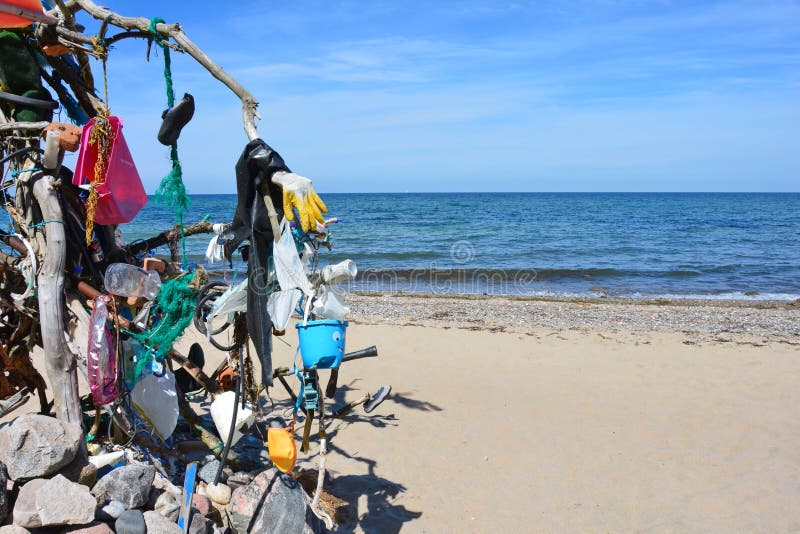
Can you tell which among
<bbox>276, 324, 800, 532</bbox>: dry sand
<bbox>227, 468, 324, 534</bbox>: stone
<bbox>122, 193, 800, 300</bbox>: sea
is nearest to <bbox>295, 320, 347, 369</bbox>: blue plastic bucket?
<bbox>227, 468, 324, 534</bbox>: stone

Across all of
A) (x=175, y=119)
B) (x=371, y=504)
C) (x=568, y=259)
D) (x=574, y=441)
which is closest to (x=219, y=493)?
(x=371, y=504)

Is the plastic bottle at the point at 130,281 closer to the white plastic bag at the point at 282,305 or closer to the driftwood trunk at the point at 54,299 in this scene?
the driftwood trunk at the point at 54,299

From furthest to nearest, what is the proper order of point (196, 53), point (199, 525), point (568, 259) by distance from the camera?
point (568, 259) → point (199, 525) → point (196, 53)

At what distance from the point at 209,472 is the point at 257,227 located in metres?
2.11

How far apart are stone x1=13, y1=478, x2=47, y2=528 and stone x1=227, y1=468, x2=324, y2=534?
1171 mm

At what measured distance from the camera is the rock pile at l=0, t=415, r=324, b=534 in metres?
3.45

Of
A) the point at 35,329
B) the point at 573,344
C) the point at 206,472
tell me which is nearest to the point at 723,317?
the point at 573,344

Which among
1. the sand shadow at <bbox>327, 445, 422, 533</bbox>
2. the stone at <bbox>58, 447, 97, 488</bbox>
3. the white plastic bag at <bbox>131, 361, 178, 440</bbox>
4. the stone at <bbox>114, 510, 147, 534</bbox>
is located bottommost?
the sand shadow at <bbox>327, 445, 422, 533</bbox>

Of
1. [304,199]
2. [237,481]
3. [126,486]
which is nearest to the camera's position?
[304,199]

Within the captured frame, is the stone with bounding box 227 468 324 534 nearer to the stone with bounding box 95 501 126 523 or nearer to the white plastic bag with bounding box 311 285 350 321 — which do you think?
the stone with bounding box 95 501 126 523

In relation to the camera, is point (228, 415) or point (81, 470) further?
Result: point (228, 415)

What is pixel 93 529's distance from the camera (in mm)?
3471

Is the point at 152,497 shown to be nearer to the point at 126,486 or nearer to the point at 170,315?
the point at 126,486

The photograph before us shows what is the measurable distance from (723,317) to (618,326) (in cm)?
316
